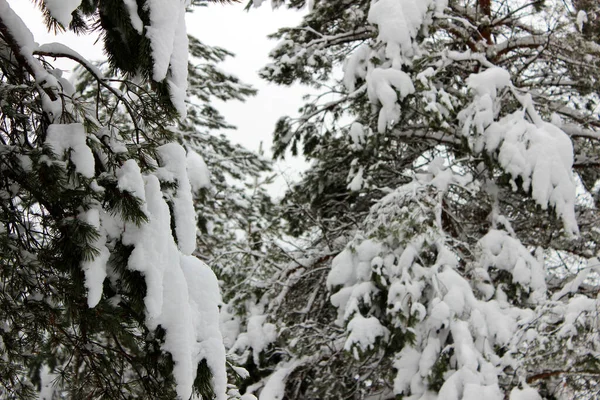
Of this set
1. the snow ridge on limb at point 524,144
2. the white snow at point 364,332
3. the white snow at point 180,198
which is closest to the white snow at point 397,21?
the snow ridge on limb at point 524,144

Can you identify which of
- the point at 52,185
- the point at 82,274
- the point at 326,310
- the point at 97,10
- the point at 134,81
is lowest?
the point at 82,274

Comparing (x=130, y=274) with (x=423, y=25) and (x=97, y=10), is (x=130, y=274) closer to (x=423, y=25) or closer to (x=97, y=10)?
(x=97, y=10)

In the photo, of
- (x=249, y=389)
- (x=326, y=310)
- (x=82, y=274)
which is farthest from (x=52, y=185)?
(x=326, y=310)

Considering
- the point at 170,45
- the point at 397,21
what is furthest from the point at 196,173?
the point at 170,45

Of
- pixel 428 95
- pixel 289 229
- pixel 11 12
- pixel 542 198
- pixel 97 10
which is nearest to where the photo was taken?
pixel 11 12

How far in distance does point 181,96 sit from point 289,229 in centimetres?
678

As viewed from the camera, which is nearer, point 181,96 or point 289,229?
point 181,96

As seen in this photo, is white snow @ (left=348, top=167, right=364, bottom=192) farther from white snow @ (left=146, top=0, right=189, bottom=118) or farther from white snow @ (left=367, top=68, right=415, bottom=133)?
white snow @ (left=146, top=0, right=189, bottom=118)

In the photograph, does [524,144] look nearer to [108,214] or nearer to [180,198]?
[180,198]

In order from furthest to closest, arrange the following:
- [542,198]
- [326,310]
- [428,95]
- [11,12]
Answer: [326,310], [428,95], [542,198], [11,12]

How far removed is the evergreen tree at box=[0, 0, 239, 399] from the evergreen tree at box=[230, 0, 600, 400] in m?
3.16

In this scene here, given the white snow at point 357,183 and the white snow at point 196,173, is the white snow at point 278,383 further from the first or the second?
the white snow at point 196,173

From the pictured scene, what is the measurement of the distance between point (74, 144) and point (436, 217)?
442 centimetres

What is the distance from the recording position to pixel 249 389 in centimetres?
637
